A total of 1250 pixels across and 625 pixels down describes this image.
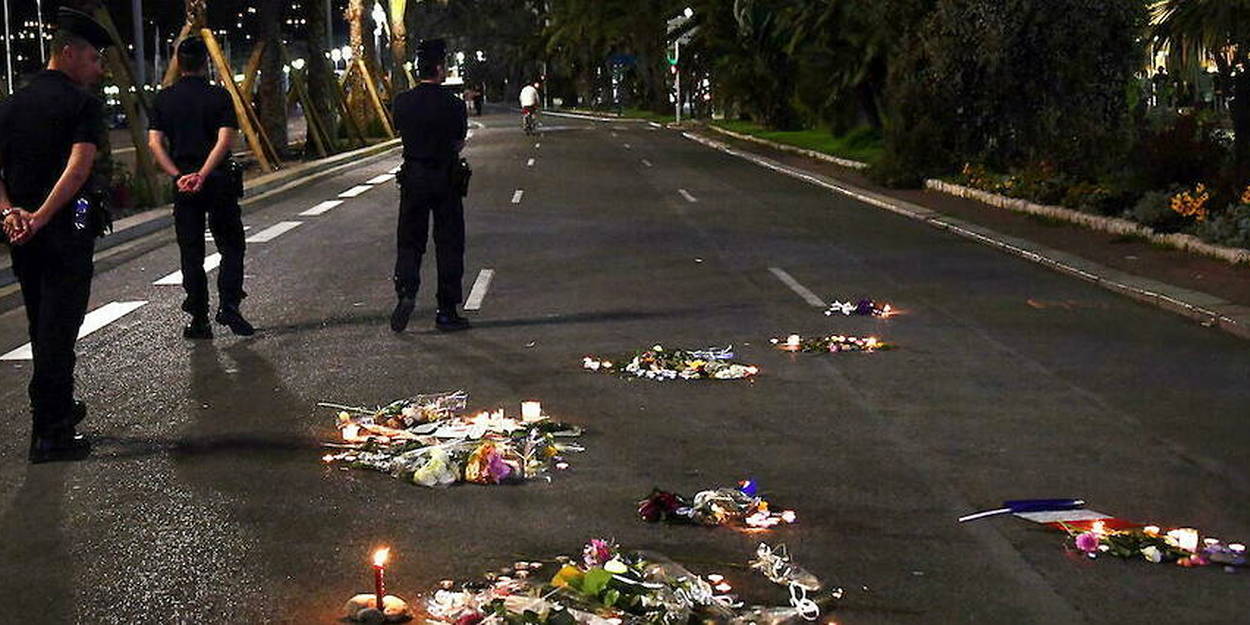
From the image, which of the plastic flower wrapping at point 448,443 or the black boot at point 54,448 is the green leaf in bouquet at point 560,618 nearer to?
the plastic flower wrapping at point 448,443

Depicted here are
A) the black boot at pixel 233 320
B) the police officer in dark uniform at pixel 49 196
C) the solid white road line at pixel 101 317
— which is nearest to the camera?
the police officer in dark uniform at pixel 49 196

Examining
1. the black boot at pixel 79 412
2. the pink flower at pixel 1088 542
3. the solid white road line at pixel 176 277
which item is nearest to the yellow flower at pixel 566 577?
the pink flower at pixel 1088 542

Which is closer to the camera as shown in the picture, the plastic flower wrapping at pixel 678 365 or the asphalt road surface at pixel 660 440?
the asphalt road surface at pixel 660 440

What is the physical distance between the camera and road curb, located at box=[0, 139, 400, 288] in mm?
18469

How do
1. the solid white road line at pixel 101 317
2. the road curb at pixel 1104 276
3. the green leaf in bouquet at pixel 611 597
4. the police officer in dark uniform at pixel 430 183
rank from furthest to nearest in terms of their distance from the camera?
the road curb at pixel 1104 276
the police officer in dark uniform at pixel 430 183
the solid white road line at pixel 101 317
the green leaf in bouquet at pixel 611 597

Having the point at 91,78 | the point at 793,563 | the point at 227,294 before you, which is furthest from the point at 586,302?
the point at 793,563

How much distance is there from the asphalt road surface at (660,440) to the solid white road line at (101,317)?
0.14m

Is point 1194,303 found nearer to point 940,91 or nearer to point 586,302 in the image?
point 586,302

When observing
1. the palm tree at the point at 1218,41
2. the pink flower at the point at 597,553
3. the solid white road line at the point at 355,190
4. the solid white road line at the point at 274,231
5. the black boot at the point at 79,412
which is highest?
the palm tree at the point at 1218,41

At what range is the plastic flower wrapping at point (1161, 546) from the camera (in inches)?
240

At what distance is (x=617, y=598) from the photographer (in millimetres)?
5504

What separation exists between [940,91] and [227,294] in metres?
17.6

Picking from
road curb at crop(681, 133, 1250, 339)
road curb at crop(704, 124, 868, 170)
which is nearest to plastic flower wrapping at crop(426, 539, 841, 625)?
road curb at crop(681, 133, 1250, 339)

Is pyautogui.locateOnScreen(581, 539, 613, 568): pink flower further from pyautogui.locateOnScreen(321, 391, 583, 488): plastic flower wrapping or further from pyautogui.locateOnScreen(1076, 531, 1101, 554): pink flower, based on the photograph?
pyautogui.locateOnScreen(1076, 531, 1101, 554): pink flower
